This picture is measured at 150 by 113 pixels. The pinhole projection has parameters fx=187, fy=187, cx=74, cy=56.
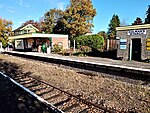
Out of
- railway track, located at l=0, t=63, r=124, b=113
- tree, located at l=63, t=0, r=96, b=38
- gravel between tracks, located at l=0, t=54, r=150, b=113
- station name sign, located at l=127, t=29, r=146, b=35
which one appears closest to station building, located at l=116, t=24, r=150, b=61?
station name sign, located at l=127, t=29, r=146, b=35

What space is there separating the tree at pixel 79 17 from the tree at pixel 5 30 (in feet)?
57.1

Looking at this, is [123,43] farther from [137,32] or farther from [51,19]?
Result: [51,19]

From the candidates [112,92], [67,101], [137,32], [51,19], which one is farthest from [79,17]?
[67,101]

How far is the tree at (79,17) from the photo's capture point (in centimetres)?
4453

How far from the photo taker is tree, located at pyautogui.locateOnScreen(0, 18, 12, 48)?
50.2 m

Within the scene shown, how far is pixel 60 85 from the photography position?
9.91m

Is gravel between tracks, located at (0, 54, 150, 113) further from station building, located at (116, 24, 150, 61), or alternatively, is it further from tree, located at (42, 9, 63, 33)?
tree, located at (42, 9, 63, 33)

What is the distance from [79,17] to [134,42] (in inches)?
1009

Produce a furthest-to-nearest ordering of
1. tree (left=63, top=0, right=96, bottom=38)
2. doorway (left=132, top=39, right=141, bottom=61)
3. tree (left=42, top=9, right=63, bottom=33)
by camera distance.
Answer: tree (left=42, top=9, right=63, bottom=33) < tree (left=63, top=0, right=96, bottom=38) < doorway (left=132, top=39, right=141, bottom=61)

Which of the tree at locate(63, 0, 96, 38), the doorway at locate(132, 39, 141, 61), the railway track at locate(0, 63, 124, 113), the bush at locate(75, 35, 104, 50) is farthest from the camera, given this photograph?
the tree at locate(63, 0, 96, 38)

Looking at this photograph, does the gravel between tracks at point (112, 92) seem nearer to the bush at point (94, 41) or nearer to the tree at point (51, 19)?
the bush at point (94, 41)

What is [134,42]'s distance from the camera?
20.6 meters

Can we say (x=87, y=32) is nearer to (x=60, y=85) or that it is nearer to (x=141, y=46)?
(x=141, y=46)

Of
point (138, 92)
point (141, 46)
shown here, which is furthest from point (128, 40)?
point (138, 92)
